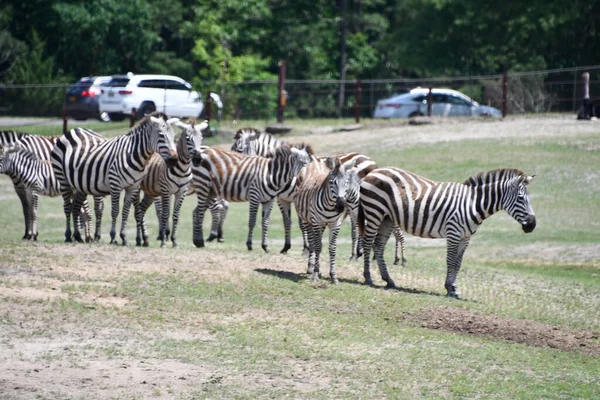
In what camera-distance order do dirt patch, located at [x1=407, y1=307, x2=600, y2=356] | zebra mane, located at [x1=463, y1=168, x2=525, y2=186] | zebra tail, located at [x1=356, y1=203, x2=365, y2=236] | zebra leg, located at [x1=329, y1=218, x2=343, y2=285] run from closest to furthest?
dirt patch, located at [x1=407, y1=307, x2=600, y2=356]
zebra leg, located at [x1=329, y1=218, x2=343, y2=285]
zebra mane, located at [x1=463, y1=168, x2=525, y2=186]
zebra tail, located at [x1=356, y1=203, x2=365, y2=236]

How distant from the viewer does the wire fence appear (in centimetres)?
3691

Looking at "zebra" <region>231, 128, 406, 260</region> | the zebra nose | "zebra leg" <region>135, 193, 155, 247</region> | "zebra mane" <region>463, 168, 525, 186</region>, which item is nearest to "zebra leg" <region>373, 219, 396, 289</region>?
"zebra" <region>231, 128, 406, 260</region>

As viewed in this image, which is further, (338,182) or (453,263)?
(453,263)

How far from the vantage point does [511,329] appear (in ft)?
44.7

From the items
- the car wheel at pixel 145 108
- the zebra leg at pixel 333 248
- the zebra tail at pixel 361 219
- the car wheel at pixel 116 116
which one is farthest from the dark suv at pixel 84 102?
the zebra leg at pixel 333 248

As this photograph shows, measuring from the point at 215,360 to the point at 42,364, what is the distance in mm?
1775

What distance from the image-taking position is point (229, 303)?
537 inches

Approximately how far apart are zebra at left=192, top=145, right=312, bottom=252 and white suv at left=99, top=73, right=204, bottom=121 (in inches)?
708

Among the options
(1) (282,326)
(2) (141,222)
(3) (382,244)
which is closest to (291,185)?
(2) (141,222)

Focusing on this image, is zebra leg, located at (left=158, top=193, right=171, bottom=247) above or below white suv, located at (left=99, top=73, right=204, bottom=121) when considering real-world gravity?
below

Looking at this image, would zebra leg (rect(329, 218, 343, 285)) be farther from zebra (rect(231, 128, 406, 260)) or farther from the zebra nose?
the zebra nose

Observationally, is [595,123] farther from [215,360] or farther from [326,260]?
[215,360]

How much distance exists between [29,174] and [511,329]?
32.8 feet

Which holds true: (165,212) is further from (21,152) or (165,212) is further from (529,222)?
(529,222)
